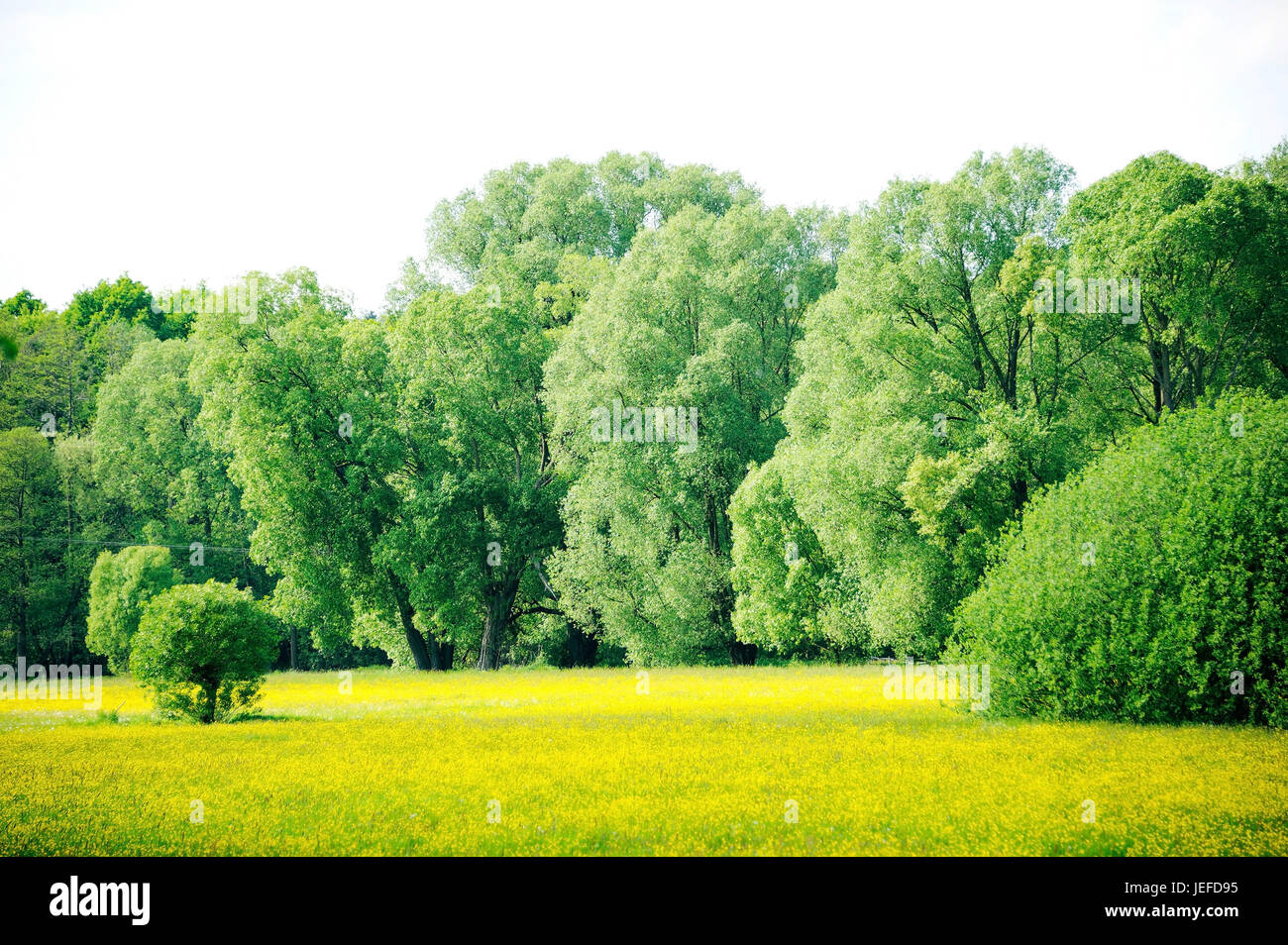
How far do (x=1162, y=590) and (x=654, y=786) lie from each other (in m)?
13.1

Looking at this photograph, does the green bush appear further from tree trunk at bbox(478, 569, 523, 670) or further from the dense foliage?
tree trunk at bbox(478, 569, 523, 670)

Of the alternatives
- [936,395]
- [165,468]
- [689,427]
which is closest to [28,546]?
[165,468]

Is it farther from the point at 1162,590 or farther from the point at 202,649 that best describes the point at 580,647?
the point at 1162,590

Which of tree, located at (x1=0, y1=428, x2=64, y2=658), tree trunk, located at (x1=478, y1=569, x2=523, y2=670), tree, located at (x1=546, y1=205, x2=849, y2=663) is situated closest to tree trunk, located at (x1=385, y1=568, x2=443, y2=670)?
tree trunk, located at (x1=478, y1=569, x2=523, y2=670)

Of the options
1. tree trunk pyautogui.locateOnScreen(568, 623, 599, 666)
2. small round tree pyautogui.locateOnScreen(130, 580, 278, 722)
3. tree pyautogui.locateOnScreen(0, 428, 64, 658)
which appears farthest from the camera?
tree pyautogui.locateOnScreen(0, 428, 64, 658)

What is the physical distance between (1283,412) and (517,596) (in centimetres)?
4036

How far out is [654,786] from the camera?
51.2 feet

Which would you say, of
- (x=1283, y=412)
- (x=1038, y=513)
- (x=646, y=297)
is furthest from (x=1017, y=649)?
(x=646, y=297)

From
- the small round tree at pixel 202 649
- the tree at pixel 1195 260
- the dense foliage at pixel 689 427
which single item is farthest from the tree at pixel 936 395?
the small round tree at pixel 202 649

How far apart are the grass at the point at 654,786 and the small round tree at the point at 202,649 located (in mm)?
1631

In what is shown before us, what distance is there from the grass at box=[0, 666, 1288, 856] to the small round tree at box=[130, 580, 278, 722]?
5.35ft

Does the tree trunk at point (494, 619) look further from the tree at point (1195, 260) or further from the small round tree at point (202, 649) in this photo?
the tree at point (1195, 260)

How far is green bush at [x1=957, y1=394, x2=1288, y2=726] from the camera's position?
20.5 m

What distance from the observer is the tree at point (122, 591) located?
56438 millimetres
